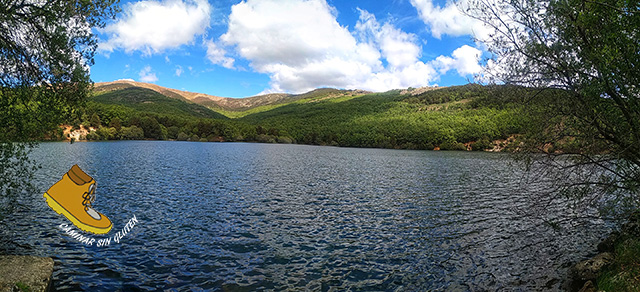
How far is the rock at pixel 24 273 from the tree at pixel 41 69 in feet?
19.7

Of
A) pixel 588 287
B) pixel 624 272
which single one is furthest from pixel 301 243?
pixel 624 272

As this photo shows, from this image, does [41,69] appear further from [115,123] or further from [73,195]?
[115,123]

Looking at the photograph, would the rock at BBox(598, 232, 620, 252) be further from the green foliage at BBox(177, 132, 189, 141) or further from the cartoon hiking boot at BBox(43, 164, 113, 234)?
the green foliage at BBox(177, 132, 189, 141)

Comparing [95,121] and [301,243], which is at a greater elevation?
[95,121]

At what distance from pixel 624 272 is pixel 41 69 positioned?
25.8 metres

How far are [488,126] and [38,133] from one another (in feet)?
547

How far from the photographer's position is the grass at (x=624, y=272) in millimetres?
9469

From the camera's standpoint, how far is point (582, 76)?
11.6m

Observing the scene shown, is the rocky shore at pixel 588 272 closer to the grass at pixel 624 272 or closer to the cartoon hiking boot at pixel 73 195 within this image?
the grass at pixel 624 272

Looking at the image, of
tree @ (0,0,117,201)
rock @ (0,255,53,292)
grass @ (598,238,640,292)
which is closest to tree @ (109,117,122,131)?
tree @ (0,0,117,201)

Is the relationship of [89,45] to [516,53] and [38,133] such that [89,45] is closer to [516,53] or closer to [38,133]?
[38,133]

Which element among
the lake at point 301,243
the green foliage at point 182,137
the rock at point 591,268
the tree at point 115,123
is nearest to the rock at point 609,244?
the lake at point 301,243

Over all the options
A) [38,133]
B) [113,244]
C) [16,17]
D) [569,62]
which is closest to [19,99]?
[38,133]

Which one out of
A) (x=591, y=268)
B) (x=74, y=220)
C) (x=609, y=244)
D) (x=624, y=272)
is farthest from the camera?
(x=609, y=244)
